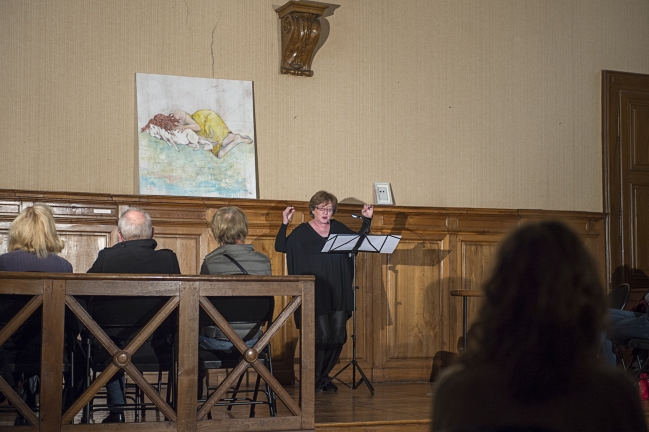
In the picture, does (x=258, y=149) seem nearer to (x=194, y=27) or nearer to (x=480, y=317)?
(x=194, y=27)

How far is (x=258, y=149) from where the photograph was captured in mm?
6328

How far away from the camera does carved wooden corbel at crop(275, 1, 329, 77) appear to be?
6230mm

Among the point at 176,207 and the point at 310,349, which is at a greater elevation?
the point at 176,207

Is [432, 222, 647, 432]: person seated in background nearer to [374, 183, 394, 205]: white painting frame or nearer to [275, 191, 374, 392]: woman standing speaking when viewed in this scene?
[275, 191, 374, 392]: woman standing speaking

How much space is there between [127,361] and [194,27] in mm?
3180

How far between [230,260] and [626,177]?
4.35m

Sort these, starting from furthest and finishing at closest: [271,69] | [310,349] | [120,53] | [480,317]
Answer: [271,69]
[120,53]
[310,349]
[480,317]

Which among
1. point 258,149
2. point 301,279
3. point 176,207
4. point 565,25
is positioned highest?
point 565,25

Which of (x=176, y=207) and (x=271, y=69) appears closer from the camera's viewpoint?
(x=176, y=207)

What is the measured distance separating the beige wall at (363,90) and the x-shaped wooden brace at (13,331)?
89.2 inches

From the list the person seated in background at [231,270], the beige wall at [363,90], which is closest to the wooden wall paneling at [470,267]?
the beige wall at [363,90]

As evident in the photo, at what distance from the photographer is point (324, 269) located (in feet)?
19.2

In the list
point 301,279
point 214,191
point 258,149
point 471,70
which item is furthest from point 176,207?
point 471,70

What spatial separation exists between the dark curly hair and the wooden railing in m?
2.66
